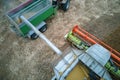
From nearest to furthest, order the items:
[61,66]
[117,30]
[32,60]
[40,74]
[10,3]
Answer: [61,66]
[40,74]
[32,60]
[117,30]
[10,3]

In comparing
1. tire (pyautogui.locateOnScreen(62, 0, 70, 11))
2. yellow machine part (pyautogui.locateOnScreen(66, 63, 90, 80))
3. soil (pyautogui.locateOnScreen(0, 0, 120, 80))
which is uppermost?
tire (pyautogui.locateOnScreen(62, 0, 70, 11))

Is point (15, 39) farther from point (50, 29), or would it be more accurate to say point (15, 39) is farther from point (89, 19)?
point (89, 19)

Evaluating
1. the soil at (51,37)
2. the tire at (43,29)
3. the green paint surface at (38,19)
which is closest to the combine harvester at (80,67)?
the soil at (51,37)

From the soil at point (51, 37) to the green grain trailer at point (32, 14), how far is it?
76 cm

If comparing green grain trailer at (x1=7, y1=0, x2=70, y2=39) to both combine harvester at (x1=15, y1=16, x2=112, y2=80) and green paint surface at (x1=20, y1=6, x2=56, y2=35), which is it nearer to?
green paint surface at (x1=20, y1=6, x2=56, y2=35)

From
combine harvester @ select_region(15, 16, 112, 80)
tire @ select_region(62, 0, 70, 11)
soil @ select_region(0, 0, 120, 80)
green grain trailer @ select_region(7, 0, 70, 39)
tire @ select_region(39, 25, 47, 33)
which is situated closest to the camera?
combine harvester @ select_region(15, 16, 112, 80)

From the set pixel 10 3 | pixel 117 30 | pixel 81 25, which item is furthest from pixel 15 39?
pixel 117 30

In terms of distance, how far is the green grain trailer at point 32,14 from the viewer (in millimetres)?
8841

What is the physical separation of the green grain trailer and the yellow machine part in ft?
13.6

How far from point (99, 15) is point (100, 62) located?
4.80 meters

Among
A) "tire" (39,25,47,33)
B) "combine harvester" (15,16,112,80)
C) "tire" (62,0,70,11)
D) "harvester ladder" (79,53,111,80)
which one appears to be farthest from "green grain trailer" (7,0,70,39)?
"harvester ladder" (79,53,111,80)

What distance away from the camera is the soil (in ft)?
28.0

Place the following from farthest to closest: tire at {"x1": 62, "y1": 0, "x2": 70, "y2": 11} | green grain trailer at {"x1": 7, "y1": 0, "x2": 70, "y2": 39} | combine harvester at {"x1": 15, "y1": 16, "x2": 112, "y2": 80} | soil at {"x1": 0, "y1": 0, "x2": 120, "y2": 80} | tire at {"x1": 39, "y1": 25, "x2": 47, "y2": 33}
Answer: tire at {"x1": 62, "y1": 0, "x2": 70, "y2": 11}, tire at {"x1": 39, "y1": 25, "x2": 47, "y2": 33}, green grain trailer at {"x1": 7, "y1": 0, "x2": 70, "y2": 39}, soil at {"x1": 0, "y1": 0, "x2": 120, "y2": 80}, combine harvester at {"x1": 15, "y1": 16, "x2": 112, "y2": 80}

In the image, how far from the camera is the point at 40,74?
8.27 m
